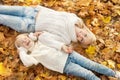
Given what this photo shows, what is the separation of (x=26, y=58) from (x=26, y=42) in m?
0.13

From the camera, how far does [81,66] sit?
273cm

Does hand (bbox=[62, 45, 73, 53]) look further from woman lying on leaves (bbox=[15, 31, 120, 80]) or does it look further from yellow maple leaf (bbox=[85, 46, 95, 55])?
yellow maple leaf (bbox=[85, 46, 95, 55])

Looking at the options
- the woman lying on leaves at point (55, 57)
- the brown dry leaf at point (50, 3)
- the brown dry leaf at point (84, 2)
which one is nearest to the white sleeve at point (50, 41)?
the woman lying on leaves at point (55, 57)

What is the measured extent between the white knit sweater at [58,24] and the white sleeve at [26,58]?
25cm

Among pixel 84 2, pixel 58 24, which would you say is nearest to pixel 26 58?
pixel 58 24

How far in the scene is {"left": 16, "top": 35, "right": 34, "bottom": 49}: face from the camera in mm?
2717

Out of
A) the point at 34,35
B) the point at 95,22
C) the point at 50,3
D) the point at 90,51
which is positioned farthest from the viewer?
the point at 50,3

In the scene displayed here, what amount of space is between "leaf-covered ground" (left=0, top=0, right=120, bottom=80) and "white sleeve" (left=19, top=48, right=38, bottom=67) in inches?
2.6

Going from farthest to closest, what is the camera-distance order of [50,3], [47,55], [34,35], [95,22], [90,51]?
[50,3] < [95,22] < [90,51] < [34,35] < [47,55]

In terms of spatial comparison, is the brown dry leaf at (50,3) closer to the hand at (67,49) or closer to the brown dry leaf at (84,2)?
the brown dry leaf at (84,2)

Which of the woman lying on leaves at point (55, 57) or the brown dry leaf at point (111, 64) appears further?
the brown dry leaf at point (111, 64)

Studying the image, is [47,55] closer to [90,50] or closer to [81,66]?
[81,66]

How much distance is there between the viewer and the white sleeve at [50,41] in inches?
106

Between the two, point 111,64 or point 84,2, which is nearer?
point 111,64
